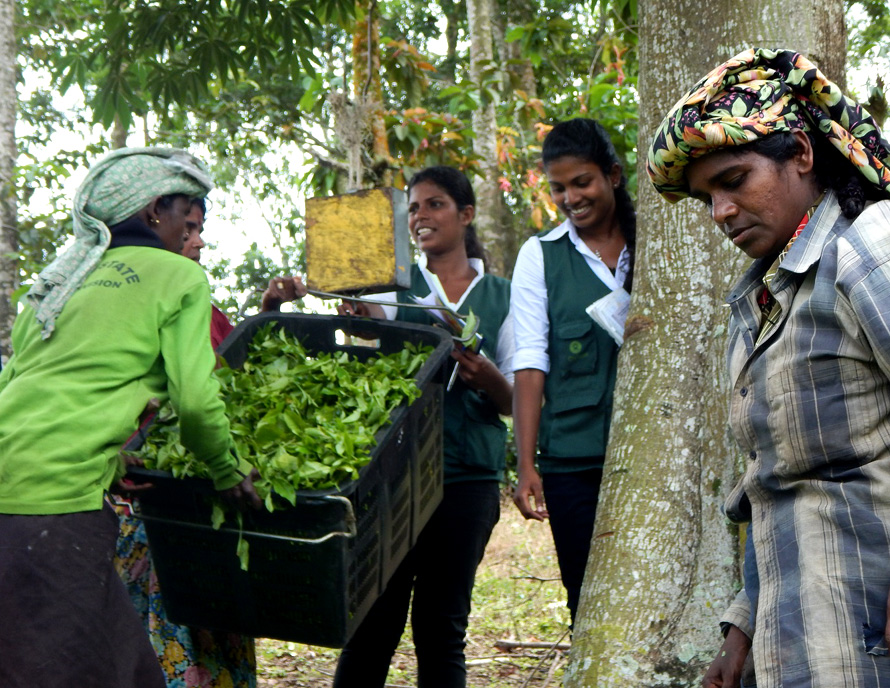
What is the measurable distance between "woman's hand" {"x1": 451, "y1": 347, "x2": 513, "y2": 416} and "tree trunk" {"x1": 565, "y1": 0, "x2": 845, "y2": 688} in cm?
62

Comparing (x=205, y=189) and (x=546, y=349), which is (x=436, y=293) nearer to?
(x=546, y=349)

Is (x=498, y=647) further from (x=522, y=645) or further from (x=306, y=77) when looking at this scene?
(x=306, y=77)

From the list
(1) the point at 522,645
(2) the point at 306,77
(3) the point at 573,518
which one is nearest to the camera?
(3) the point at 573,518

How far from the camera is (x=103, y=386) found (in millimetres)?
2289

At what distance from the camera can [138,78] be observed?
4879 millimetres

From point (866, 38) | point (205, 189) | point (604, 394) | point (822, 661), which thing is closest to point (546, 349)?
point (604, 394)

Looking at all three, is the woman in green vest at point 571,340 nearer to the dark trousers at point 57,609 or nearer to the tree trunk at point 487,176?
the dark trousers at point 57,609

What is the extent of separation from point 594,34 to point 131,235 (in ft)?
29.4

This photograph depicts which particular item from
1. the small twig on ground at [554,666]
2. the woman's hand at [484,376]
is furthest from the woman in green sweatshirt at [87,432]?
the small twig on ground at [554,666]

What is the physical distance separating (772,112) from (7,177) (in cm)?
451

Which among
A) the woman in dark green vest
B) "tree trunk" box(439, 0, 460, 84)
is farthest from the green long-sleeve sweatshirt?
"tree trunk" box(439, 0, 460, 84)

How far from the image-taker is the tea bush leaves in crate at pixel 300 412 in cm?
230

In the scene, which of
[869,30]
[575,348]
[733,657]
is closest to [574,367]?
[575,348]

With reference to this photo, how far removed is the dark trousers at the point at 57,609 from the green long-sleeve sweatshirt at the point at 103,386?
51 millimetres
